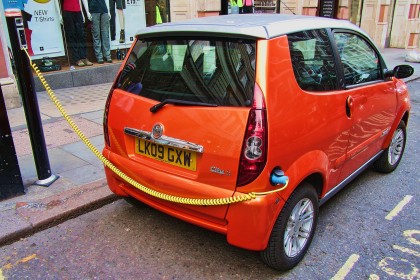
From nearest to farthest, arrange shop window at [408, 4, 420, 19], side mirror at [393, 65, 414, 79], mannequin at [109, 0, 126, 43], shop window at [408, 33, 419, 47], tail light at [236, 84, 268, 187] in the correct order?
tail light at [236, 84, 268, 187]
side mirror at [393, 65, 414, 79]
mannequin at [109, 0, 126, 43]
shop window at [408, 33, 419, 47]
shop window at [408, 4, 420, 19]

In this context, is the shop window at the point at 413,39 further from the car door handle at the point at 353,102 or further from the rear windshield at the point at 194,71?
the rear windshield at the point at 194,71

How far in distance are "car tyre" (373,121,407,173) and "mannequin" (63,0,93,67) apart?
680cm

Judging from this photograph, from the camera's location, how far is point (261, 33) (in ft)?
8.05

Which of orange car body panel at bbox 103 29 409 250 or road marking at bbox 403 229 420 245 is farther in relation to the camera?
road marking at bbox 403 229 420 245

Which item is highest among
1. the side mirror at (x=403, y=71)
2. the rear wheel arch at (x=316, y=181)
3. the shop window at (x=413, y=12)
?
the shop window at (x=413, y=12)

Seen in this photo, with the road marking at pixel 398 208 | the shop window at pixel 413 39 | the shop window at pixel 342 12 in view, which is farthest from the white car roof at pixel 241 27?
the shop window at pixel 413 39

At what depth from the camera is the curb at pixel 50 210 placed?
3.25 m

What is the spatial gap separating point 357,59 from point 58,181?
3261mm

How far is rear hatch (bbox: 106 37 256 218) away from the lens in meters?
2.44

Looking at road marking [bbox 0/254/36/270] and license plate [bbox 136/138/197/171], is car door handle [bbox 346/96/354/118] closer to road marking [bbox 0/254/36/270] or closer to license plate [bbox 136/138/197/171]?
license plate [bbox 136/138/197/171]

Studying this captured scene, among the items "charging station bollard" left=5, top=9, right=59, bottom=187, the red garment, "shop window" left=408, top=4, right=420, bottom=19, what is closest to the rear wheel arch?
"charging station bollard" left=5, top=9, right=59, bottom=187

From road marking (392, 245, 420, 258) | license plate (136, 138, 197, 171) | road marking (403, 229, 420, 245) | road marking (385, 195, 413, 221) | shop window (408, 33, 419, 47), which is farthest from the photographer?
shop window (408, 33, 419, 47)

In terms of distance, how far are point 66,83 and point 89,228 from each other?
5638 mm

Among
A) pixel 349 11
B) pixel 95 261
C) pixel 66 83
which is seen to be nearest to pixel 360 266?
pixel 95 261
